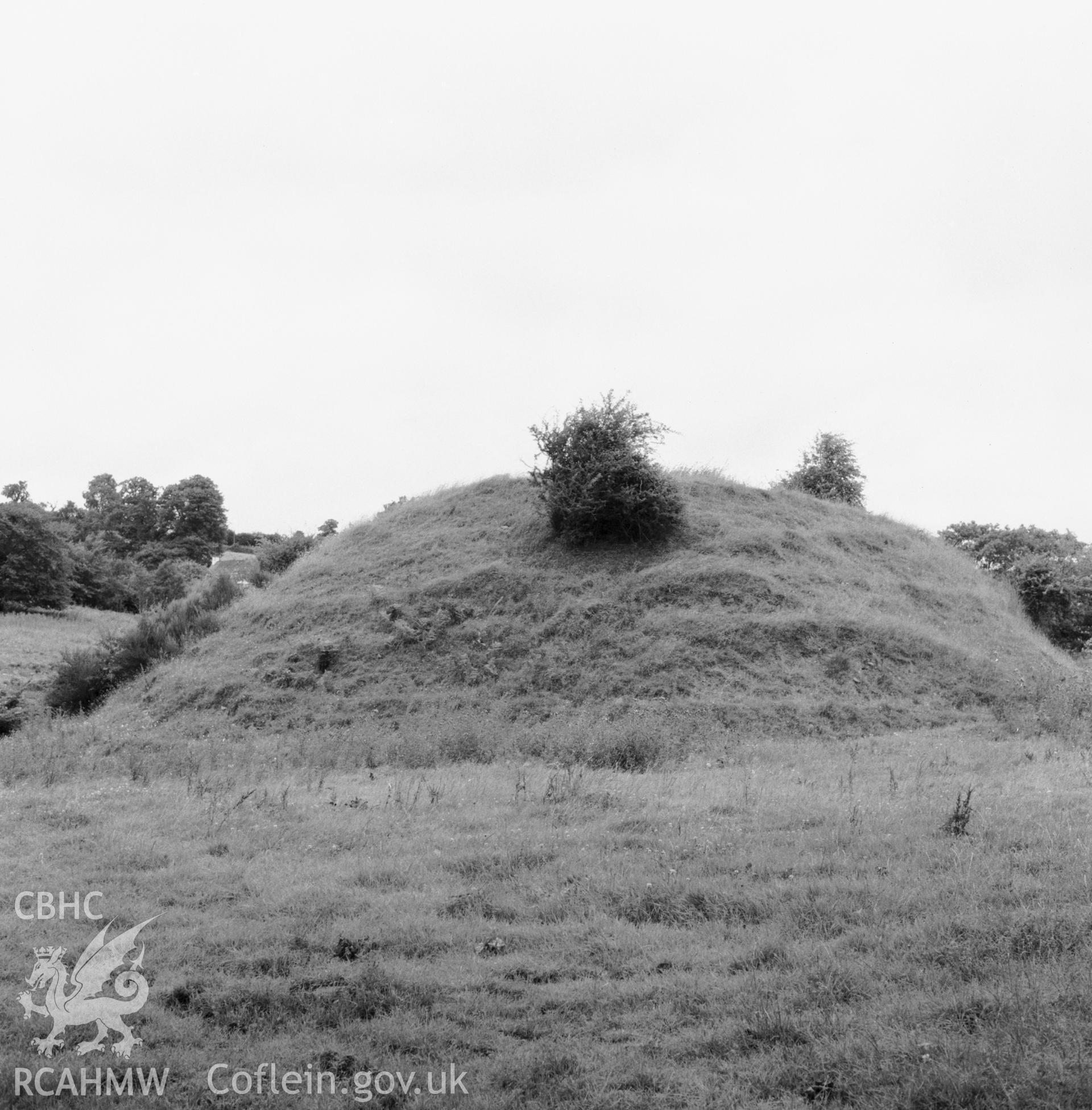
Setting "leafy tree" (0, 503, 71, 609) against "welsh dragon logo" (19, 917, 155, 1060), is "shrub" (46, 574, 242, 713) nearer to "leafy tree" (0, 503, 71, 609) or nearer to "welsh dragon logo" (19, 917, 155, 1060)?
"welsh dragon logo" (19, 917, 155, 1060)

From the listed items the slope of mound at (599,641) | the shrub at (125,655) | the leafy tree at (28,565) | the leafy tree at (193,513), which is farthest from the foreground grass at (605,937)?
the leafy tree at (193,513)

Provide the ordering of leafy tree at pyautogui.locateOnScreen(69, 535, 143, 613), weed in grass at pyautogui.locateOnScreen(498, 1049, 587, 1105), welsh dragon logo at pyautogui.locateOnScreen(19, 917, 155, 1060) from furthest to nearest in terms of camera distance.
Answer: leafy tree at pyautogui.locateOnScreen(69, 535, 143, 613) → welsh dragon logo at pyautogui.locateOnScreen(19, 917, 155, 1060) → weed in grass at pyautogui.locateOnScreen(498, 1049, 587, 1105)

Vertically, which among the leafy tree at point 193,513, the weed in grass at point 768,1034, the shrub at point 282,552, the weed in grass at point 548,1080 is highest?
the leafy tree at point 193,513

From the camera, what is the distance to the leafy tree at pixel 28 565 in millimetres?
47344

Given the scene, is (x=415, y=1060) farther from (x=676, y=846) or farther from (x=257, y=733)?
(x=257, y=733)

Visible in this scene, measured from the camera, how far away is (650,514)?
2434 cm

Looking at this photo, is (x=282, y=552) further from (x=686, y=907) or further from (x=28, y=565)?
(x=686, y=907)

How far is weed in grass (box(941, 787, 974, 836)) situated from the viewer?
27.4 feet

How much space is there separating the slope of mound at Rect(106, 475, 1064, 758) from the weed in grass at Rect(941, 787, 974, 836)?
8.37m

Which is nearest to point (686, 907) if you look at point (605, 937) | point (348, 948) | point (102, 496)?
point (605, 937)

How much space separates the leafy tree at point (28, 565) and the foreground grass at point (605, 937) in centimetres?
4089

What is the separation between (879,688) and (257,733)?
12058mm


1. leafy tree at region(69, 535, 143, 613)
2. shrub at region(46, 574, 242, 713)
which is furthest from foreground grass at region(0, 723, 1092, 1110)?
leafy tree at region(69, 535, 143, 613)

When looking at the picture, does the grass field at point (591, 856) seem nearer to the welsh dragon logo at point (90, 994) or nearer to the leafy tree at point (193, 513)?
the welsh dragon logo at point (90, 994)
